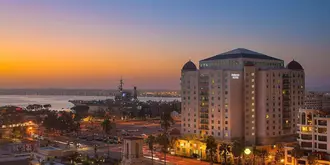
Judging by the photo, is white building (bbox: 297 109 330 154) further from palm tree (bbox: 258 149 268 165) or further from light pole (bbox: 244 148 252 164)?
light pole (bbox: 244 148 252 164)

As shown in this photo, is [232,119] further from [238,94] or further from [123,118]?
[123,118]

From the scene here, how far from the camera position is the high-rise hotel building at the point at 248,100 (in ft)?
160

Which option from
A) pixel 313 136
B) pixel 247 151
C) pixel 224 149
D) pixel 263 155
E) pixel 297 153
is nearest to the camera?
pixel 297 153

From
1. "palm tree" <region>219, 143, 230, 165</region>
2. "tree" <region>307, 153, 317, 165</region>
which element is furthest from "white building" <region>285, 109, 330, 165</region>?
"palm tree" <region>219, 143, 230, 165</region>

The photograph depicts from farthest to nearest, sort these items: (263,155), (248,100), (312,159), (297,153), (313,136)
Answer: (248,100) < (263,155) < (313,136) < (297,153) < (312,159)

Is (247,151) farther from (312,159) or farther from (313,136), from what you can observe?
(312,159)

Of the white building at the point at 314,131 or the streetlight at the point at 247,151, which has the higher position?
the white building at the point at 314,131

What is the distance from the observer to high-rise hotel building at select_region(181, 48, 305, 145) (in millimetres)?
48750

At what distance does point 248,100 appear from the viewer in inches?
1922

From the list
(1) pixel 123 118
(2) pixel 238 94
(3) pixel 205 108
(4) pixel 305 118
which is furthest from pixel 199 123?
(1) pixel 123 118

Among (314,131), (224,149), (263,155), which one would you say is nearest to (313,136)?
(314,131)

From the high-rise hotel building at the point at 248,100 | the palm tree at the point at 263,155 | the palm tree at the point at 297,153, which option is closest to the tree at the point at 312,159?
the palm tree at the point at 297,153

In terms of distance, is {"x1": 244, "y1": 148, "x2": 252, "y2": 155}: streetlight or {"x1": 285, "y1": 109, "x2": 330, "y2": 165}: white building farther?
{"x1": 244, "y1": 148, "x2": 252, "y2": 155}: streetlight

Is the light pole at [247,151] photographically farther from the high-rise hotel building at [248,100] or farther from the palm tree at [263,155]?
the high-rise hotel building at [248,100]
